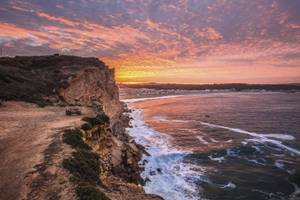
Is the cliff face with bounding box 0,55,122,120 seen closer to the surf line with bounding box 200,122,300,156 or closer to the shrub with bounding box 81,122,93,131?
the shrub with bounding box 81,122,93,131

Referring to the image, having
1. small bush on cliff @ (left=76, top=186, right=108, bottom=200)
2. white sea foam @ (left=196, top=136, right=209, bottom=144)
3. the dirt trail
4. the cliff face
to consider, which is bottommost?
white sea foam @ (left=196, top=136, right=209, bottom=144)

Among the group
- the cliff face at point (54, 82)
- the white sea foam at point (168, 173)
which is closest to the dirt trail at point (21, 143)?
the cliff face at point (54, 82)

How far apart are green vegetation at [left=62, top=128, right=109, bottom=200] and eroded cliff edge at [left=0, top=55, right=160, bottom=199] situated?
1.20 feet

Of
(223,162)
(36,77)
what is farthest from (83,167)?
(36,77)

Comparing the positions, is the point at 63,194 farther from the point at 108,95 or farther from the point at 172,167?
the point at 108,95

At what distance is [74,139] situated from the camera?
15.2 m

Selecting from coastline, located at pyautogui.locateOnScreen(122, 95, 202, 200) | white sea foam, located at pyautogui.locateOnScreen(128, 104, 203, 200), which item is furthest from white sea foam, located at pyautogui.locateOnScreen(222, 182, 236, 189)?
coastline, located at pyautogui.locateOnScreen(122, 95, 202, 200)

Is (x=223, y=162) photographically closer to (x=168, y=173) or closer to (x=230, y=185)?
(x=230, y=185)

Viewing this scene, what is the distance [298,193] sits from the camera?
2453cm

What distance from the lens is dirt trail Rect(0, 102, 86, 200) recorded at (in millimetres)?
10001

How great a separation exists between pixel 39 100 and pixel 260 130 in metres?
44.0

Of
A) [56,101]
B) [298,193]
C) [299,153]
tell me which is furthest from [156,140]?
[298,193]

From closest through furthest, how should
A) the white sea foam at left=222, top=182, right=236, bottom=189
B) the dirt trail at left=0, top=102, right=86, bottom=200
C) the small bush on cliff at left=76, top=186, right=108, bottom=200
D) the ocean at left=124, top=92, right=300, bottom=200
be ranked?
the small bush on cliff at left=76, top=186, right=108, bottom=200, the dirt trail at left=0, top=102, right=86, bottom=200, the ocean at left=124, top=92, right=300, bottom=200, the white sea foam at left=222, top=182, right=236, bottom=189

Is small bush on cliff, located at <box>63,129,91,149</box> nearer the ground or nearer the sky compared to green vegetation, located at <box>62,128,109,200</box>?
nearer the sky
